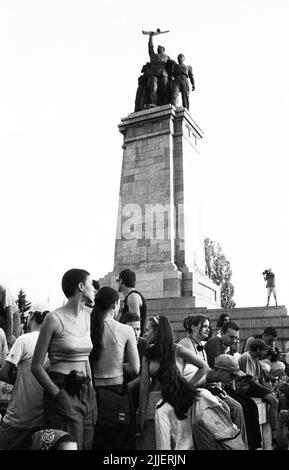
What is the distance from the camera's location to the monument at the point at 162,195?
603 inches

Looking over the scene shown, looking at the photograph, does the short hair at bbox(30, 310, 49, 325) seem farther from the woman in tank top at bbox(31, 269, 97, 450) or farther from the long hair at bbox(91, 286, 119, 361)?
the woman in tank top at bbox(31, 269, 97, 450)

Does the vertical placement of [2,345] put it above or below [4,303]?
below

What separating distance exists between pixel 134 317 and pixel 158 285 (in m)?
10.4

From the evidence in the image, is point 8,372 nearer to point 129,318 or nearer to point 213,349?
point 129,318

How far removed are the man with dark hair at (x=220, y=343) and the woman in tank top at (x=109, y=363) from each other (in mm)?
2347

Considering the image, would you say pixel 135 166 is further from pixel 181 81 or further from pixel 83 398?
pixel 83 398

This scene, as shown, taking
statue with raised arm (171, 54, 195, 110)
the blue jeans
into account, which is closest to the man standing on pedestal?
statue with raised arm (171, 54, 195, 110)

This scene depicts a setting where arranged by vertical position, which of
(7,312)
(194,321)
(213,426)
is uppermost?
(7,312)

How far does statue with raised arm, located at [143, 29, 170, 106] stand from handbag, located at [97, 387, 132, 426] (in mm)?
15213

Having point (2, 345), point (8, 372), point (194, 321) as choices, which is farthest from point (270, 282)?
point (8, 372)

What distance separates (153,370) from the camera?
383cm

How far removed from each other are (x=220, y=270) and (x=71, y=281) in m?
39.3

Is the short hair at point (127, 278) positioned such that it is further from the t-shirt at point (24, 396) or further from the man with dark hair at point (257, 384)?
the t-shirt at point (24, 396)
